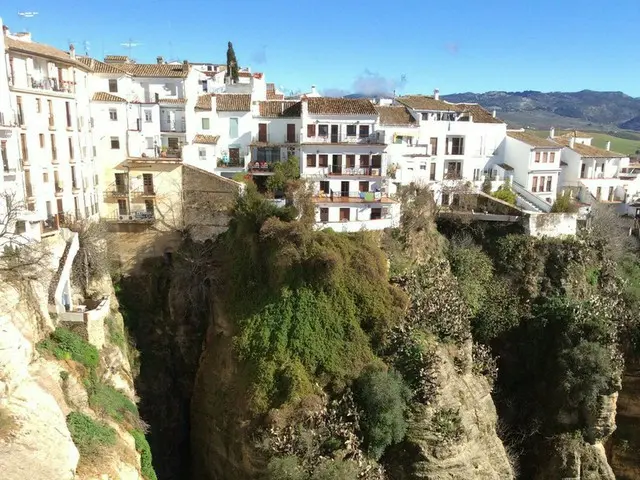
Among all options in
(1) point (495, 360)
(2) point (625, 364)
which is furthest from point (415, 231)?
(2) point (625, 364)

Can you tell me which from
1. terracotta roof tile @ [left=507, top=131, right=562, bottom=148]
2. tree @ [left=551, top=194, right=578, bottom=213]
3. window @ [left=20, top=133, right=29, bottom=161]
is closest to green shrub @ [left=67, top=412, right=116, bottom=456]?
window @ [left=20, top=133, right=29, bottom=161]

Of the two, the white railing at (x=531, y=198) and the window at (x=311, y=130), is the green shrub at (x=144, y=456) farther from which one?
the white railing at (x=531, y=198)

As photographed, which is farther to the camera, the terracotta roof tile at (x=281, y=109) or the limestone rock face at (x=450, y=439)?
the terracotta roof tile at (x=281, y=109)

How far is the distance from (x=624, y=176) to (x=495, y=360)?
30791 millimetres

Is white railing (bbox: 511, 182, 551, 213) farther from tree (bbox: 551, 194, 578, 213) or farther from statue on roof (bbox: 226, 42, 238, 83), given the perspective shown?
statue on roof (bbox: 226, 42, 238, 83)

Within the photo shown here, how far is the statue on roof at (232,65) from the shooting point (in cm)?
5322

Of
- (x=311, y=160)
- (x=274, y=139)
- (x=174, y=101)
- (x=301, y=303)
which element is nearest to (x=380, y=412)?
(x=301, y=303)

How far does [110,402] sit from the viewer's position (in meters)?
25.5

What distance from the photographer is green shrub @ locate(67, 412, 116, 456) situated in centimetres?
2067

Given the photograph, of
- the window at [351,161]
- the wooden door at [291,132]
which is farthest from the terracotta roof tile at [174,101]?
the window at [351,161]

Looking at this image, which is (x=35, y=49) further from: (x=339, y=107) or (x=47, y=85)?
(x=339, y=107)

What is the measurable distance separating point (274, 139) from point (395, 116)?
35.0 ft

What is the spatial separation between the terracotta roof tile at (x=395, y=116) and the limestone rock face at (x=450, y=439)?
69.6 feet

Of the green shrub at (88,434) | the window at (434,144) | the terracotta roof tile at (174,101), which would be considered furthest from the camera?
the window at (434,144)
